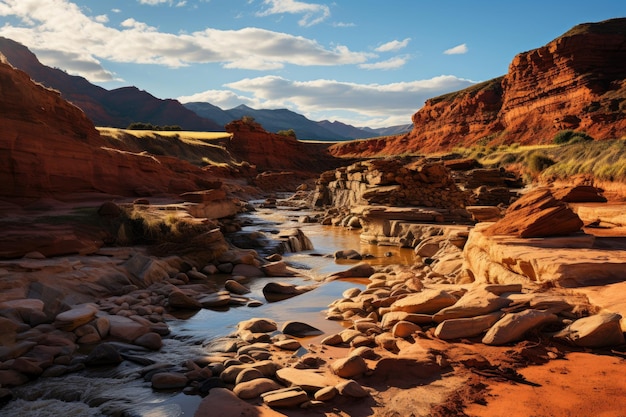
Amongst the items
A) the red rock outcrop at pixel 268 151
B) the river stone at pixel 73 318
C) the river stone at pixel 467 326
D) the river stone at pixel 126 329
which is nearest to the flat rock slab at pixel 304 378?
the river stone at pixel 467 326

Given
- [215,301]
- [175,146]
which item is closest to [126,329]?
[215,301]

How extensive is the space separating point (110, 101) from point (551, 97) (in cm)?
10355

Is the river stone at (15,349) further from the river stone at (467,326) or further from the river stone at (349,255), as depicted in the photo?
the river stone at (349,255)

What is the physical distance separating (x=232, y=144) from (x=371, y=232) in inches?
1875

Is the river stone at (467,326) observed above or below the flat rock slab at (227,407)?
above

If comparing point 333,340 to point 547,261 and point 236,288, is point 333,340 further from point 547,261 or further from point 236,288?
point 236,288

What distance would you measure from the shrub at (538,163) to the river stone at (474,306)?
23788mm

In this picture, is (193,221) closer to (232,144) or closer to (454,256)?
(454,256)

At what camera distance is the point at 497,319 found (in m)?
5.27

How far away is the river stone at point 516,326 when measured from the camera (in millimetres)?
4895

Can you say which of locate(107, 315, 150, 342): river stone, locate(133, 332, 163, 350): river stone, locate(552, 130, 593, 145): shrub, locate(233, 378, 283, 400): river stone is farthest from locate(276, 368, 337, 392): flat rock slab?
locate(552, 130, 593, 145): shrub

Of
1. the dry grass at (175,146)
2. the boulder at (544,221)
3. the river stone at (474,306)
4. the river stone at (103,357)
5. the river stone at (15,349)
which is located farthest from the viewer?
the dry grass at (175,146)

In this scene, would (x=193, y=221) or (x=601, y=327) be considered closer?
(x=601, y=327)

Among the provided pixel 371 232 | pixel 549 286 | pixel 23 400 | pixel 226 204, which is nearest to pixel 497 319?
pixel 549 286
